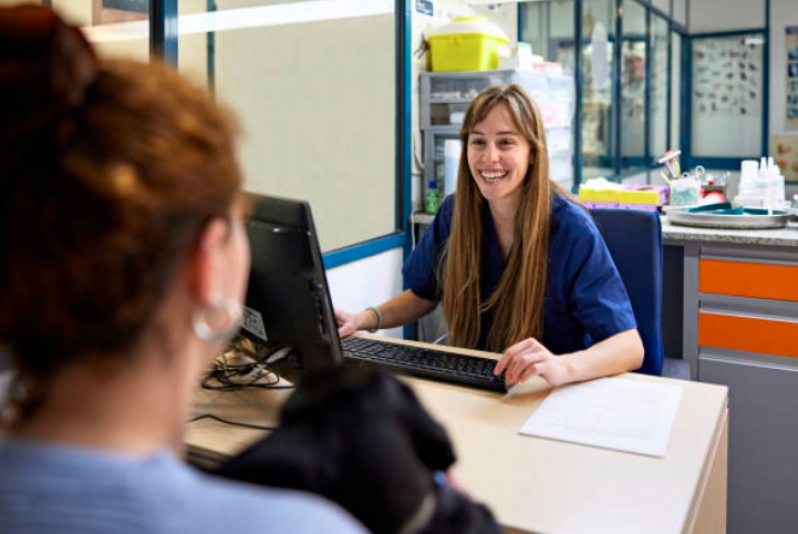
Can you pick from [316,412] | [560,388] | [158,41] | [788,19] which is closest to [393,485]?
[316,412]

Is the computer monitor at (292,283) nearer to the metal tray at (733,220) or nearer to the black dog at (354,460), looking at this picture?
the black dog at (354,460)

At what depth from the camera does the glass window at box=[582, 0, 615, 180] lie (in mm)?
4887

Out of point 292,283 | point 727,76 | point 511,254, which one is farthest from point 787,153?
point 292,283

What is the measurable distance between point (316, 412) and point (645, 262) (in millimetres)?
1500

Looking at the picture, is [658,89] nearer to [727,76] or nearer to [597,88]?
[727,76]

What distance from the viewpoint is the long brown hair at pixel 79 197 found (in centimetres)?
40

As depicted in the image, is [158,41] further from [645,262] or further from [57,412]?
[57,412]

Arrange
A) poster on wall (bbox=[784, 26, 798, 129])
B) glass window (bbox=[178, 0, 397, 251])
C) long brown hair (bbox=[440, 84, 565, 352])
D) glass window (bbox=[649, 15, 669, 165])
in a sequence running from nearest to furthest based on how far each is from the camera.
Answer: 1. long brown hair (bbox=[440, 84, 565, 352])
2. glass window (bbox=[178, 0, 397, 251])
3. glass window (bbox=[649, 15, 669, 165])
4. poster on wall (bbox=[784, 26, 798, 129])

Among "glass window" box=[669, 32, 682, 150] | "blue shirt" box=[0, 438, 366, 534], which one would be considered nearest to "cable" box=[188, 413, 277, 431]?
"blue shirt" box=[0, 438, 366, 534]

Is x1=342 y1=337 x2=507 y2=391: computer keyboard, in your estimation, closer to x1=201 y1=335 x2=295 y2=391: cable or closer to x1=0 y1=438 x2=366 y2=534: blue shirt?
x1=201 y1=335 x2=295 y2=391: cable

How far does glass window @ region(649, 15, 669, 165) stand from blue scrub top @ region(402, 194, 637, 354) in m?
5.35

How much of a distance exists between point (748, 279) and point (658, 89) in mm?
5068

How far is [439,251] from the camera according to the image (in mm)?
2006

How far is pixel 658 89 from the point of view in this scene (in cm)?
706
